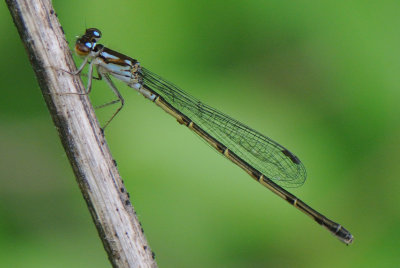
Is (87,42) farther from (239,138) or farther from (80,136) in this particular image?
(239,138)

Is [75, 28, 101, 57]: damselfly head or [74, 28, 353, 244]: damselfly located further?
[74, 28, 353, 244]: damselfly

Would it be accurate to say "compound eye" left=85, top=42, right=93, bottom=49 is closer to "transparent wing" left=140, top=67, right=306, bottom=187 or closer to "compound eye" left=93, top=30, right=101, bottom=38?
"compound eye" left=93, top=30, right=101, bottom=38

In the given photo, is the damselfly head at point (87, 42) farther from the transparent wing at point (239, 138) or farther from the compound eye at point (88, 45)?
the transparent wing at point (239, 138)

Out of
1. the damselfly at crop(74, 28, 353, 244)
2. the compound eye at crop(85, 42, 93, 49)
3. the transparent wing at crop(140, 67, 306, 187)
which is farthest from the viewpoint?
the transparent wing at crop(140, 67, 306, 187)

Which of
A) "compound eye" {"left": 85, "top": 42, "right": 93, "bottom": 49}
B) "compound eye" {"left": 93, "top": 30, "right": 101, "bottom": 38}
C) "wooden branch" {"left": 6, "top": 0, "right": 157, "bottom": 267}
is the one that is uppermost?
"compound eye" {"left": 93, "top": 30, "right": 101, "bottom": 38}

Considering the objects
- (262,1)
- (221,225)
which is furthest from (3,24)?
(221,225)

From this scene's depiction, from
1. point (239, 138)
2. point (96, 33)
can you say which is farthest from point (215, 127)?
point (96, 33)

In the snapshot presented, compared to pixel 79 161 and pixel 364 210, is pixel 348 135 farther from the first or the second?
pixel 79 161

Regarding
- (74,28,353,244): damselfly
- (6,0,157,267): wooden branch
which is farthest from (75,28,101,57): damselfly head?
(6,0,157,267): wooden branch
